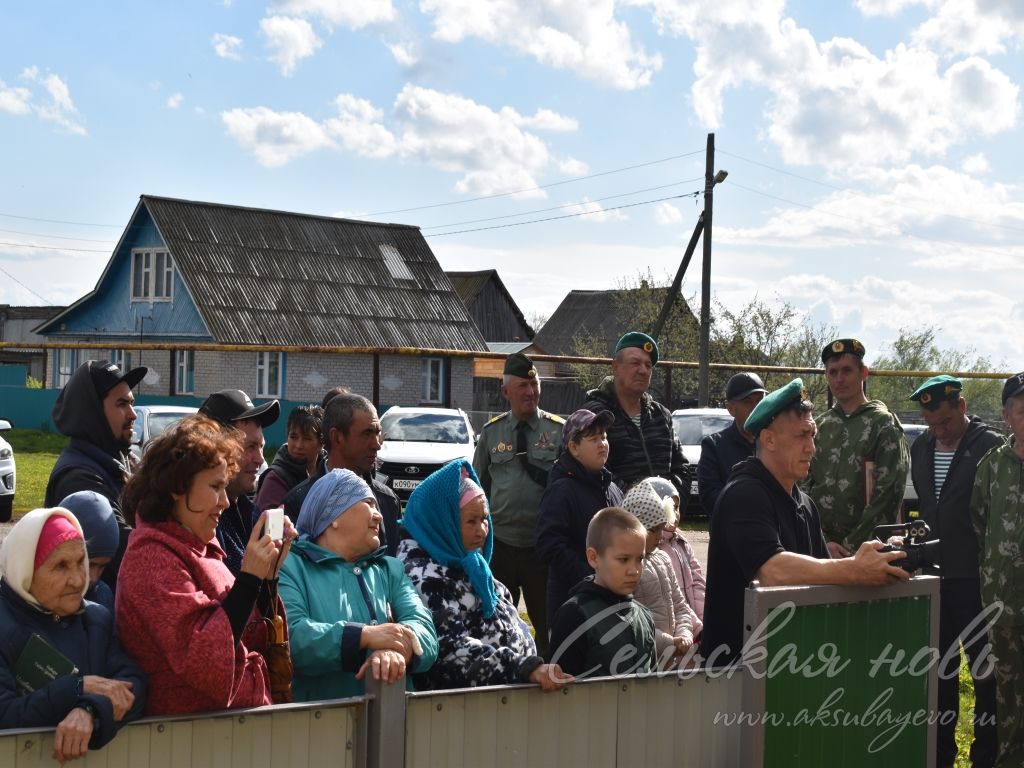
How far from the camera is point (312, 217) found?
4062 cm

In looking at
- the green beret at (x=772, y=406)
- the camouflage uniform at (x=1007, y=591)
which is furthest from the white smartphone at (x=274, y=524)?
the camouflage uniform at (x=1007, y=591)

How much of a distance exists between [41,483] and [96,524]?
1768 centimetres

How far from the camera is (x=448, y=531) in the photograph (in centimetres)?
415

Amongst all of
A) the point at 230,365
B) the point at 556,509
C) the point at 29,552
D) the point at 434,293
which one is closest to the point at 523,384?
the point at 556,509

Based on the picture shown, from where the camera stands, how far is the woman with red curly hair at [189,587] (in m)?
3.06

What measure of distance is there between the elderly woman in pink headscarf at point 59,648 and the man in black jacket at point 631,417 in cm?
337

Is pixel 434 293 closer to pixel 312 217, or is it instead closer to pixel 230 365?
pixel 312 217

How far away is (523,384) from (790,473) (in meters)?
2.55

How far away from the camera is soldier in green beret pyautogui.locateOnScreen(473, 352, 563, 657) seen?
6344 mm

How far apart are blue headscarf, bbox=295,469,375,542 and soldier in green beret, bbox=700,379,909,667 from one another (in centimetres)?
125

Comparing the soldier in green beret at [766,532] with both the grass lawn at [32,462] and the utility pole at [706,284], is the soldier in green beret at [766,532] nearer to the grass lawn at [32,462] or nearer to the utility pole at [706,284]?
the grass lawn at [32,462]

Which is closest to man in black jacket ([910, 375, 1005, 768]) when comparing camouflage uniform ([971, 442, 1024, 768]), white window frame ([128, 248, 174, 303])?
camouflage uniform ([971, 442, 1024, 768])

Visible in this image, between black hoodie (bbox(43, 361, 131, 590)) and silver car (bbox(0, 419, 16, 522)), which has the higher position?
black hoodie (bbox(43, 361, 131, 590))

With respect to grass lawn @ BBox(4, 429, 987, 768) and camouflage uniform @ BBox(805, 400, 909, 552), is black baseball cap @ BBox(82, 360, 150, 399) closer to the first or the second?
camouflage uniform @ BBox(805, 400, 909, 552)
